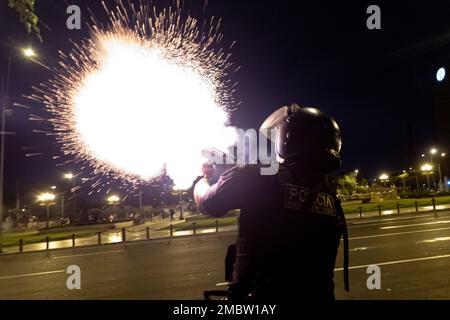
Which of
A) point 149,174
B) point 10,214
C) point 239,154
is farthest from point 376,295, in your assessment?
point 10,214

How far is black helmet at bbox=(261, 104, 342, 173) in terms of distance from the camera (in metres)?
1.91

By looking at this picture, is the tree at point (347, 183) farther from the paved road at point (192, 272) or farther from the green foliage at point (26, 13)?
the green foliage at point (26, 13)

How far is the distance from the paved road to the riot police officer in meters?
5.22

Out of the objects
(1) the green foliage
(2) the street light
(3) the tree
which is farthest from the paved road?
(3) the tree

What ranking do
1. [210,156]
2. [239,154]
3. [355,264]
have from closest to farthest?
[210,156] < [239,154] < [355,264]

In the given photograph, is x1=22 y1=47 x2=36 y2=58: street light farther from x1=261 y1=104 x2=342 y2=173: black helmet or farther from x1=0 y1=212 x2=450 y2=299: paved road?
x1=261 y1=104 x2=342 y2=173: black helmet

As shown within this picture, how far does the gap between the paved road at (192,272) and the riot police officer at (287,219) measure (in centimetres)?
522

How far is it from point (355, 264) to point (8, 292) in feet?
26.9

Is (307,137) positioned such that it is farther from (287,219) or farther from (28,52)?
(28,52)

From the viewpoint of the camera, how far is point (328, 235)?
6.19ft

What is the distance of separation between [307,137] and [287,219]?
1.47 ft

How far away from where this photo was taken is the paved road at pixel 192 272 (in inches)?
281

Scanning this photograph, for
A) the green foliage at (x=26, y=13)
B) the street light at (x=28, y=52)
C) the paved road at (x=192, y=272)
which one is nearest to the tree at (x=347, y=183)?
the paved road at (x=192, y=272)

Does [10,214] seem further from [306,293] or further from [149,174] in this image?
[306,293]
